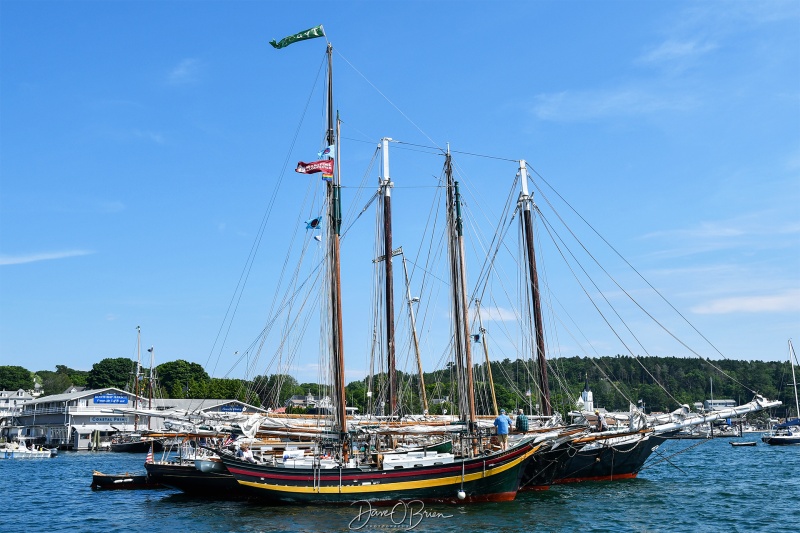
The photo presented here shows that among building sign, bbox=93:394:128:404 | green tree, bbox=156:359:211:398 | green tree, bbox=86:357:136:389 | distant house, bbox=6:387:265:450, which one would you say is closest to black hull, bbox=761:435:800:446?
distant house, bbox=6:387:265:450

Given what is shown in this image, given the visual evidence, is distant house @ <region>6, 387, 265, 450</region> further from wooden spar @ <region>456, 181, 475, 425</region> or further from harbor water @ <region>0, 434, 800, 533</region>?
wooden spar @ <region>456, 181, 475, 425</region>

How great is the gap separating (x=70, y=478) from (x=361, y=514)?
42855 millimetres

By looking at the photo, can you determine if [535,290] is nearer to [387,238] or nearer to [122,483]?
[387,238]

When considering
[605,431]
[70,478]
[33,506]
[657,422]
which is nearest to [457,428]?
[605,431]

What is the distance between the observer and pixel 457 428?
1634 inches

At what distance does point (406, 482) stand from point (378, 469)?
1636 mm

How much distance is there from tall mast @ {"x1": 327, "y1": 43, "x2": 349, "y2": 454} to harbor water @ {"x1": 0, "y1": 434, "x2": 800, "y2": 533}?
581cm

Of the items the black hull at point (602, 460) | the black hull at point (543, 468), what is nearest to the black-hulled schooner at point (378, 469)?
the black hull at point (543, 468)

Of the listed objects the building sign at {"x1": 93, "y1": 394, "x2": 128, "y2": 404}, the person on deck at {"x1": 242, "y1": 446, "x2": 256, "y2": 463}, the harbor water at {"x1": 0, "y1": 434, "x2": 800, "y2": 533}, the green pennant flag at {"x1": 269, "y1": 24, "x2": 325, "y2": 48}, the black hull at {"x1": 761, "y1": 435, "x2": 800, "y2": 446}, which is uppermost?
the green pennant flag at {"x1": 269, "y1": 24, "x2": 325, "y2": 48}

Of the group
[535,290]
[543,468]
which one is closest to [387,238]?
[535,290]

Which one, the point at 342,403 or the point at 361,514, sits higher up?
the point at 342,403

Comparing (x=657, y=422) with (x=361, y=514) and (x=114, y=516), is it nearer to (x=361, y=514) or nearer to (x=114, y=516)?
(x=361, y=514)

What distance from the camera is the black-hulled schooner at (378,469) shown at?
123ft

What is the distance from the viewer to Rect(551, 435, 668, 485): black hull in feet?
160
